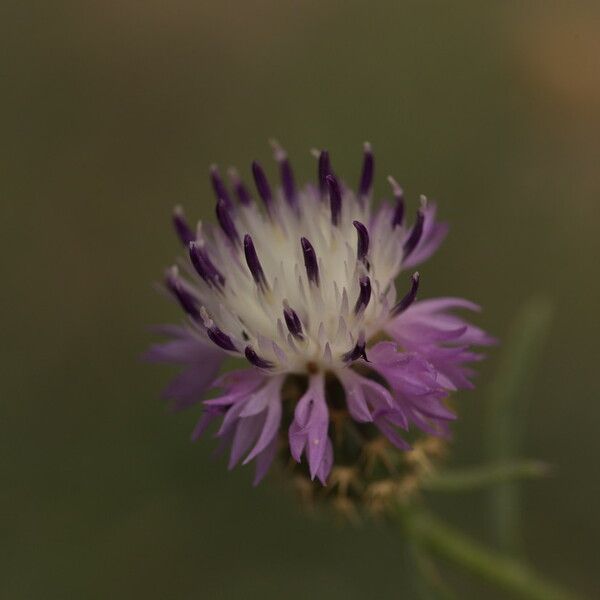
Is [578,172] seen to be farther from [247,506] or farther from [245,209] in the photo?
[245,209]

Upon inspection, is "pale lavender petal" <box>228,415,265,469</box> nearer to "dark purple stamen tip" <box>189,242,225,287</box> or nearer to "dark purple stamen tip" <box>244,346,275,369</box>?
"dark purple stamen tip" <box>244,346,275,369</box>

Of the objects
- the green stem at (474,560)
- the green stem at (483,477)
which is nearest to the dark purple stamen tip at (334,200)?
the green stem at (483,477)

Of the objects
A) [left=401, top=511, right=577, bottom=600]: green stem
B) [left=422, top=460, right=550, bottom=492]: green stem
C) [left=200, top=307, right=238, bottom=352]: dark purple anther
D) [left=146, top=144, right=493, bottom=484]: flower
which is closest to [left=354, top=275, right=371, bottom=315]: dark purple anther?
[left=146, top=144, right=493, bottom=484]: flower

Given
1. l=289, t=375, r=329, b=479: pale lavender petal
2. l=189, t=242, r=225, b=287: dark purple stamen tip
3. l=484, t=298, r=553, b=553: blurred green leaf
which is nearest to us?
l=289, t=375, r=329, b=479: pale lavender petal

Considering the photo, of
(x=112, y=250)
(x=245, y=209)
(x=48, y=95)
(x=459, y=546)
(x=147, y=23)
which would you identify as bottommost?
(x=459, y=546)

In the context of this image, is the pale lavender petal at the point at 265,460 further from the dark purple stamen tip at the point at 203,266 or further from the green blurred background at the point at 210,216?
the green blurred background at the point at 210,216

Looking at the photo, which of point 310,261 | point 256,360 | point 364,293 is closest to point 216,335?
point 256,360

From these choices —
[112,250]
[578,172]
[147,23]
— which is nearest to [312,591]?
[112,250]

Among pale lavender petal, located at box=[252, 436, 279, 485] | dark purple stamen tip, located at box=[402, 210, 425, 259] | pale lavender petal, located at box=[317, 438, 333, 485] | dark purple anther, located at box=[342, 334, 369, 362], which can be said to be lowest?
pale lavender petal, located at box=[317, 438, 333, 485]
